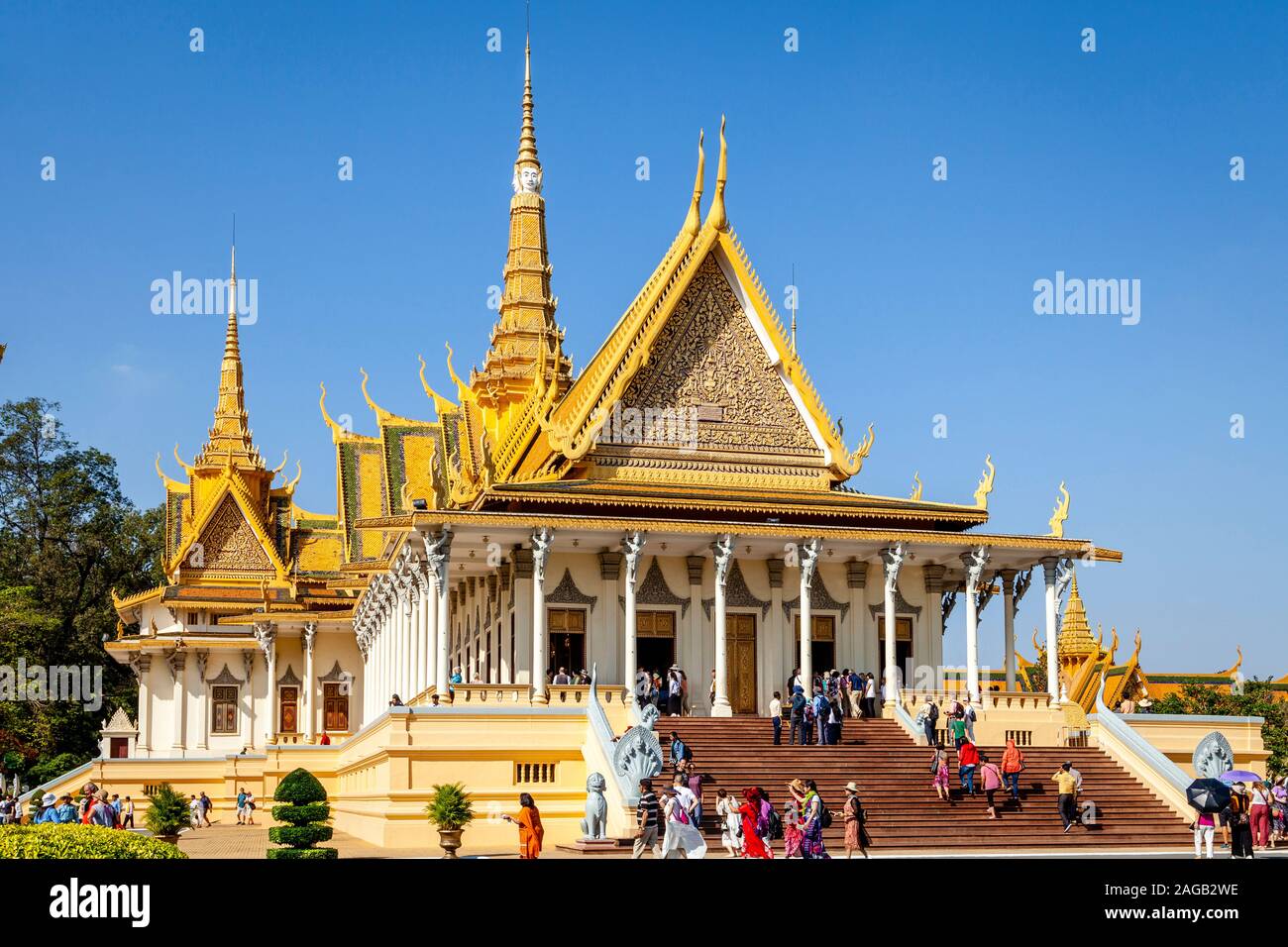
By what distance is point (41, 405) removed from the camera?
64.8 meters

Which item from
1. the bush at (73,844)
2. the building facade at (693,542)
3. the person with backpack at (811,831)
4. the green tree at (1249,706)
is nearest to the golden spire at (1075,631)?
the green tree at (1249,706)

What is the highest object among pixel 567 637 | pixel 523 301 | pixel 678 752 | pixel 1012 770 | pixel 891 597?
pixel 523 301

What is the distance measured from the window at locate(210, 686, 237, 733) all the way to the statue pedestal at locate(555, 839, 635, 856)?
29.2 m

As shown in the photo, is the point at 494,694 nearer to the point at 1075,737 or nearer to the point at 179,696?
the point at 1075,737

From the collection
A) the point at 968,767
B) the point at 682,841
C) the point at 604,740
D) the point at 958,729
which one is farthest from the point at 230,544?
the point at 682,841

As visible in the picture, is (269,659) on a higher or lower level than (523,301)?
lower

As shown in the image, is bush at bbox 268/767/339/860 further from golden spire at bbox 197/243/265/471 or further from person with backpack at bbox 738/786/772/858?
golden spire at bbox 197/243/265/471

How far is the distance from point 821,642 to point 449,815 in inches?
504

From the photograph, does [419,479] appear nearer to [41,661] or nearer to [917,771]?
[41,661]

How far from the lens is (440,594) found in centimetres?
2936
